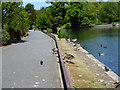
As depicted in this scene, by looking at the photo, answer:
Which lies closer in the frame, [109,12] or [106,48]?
[106,48]

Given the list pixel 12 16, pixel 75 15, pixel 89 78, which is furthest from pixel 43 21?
pixel 89 78

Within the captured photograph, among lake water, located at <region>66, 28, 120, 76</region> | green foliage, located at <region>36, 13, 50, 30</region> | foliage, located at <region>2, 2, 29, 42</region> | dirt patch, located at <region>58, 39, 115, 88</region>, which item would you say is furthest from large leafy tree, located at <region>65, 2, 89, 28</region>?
dirt patch, located at <region>58, 39, 115, 88</region>

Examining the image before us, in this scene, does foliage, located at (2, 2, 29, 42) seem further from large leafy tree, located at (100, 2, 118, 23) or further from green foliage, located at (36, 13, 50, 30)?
large leafy tree, located at (100, 2, 118, 23)

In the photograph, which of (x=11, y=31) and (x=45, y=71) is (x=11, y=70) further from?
(x=11, y=31)

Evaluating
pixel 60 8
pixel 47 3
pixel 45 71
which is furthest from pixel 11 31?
pixel 47 3

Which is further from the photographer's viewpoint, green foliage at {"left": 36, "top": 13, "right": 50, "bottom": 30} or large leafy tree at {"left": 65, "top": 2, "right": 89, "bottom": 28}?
large leafy tree at {"left": 65, "top": 2, "right": 89, "bottom": 28}

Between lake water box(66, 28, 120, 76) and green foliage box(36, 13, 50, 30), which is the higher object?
green foliage box(36, 13, 50, 30)

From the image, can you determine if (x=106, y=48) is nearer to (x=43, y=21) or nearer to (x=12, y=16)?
(x=12, y=16)

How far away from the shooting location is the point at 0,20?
2309 centimetres

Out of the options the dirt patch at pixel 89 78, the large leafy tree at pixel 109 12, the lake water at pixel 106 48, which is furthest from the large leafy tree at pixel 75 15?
the dirt patch at pixel 89 78

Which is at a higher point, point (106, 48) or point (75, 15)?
point (75, 15)

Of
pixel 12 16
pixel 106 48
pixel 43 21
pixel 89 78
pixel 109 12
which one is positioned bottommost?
pixel 106 48

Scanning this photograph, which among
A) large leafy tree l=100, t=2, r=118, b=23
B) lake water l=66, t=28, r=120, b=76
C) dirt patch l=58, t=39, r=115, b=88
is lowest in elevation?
lake water l=66, t=28, r=120, b=76

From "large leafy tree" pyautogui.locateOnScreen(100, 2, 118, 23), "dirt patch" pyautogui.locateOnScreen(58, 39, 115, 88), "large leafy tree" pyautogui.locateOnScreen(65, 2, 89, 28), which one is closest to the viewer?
"dirt patch" pyautogui.locateOnScreen(58, 39, 115, 88)
